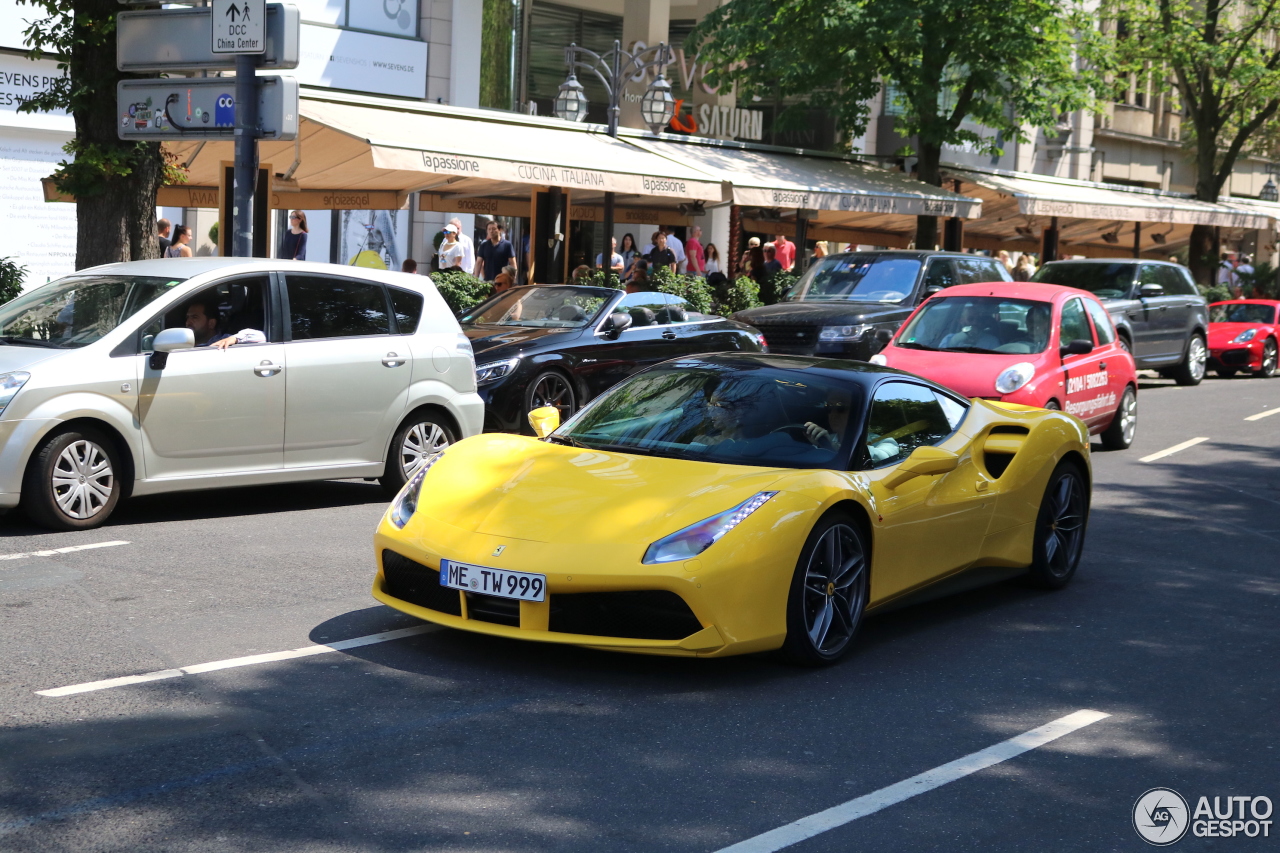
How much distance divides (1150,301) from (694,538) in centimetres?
1822

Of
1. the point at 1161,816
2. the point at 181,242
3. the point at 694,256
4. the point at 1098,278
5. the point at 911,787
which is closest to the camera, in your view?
the point at 1161,816

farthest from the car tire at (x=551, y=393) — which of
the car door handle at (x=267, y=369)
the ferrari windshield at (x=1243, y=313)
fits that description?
the ferrari windshield at (x=1243, y=313)

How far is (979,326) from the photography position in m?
13.8

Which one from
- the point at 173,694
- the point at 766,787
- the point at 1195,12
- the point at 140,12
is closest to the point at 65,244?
the point at 140,12

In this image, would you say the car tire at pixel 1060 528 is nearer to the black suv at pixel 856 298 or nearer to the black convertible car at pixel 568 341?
the black convertible car at pixel 568 341

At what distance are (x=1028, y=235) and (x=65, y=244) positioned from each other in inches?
867

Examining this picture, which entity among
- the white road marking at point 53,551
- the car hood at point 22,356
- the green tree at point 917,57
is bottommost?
the white road marking at point 53,551

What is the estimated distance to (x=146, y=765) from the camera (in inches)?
179

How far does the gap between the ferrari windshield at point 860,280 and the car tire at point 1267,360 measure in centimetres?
1167

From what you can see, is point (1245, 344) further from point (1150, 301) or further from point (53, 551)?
point (53, 551)

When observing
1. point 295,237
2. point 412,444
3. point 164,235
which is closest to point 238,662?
point 412,444

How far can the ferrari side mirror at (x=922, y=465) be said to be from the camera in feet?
21.5

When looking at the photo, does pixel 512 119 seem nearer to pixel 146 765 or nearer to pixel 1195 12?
pixel 146 765

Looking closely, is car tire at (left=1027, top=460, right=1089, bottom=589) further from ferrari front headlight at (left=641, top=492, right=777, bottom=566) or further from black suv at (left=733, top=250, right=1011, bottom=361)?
black suv at (left=733, top=250, right=1011, bottom=361)
